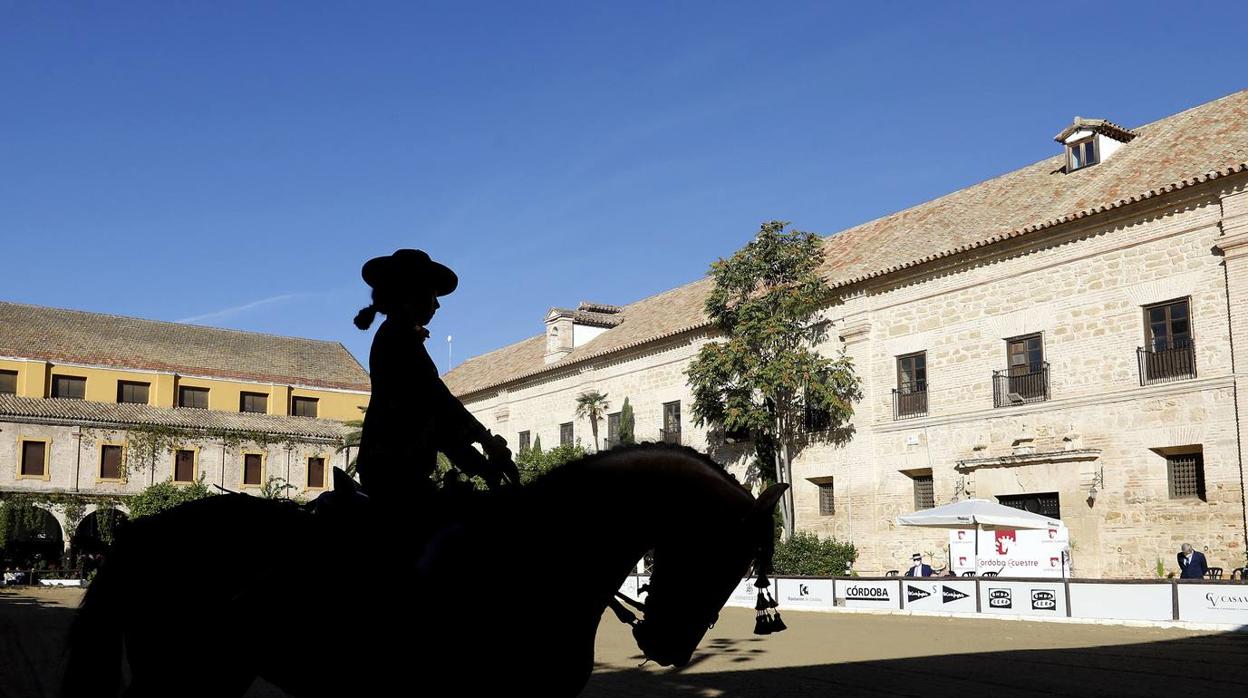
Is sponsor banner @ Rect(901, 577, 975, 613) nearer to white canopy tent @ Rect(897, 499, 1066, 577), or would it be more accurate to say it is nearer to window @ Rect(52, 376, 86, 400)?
white canopy tent @ Rect(897, 499, 1066, 577)

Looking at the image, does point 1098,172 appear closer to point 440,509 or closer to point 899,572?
point 899,572

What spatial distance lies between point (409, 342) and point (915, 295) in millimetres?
24529

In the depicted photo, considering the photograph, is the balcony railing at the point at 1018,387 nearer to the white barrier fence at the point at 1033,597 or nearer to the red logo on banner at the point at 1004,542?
the red logo on banner at the point at 1004,542

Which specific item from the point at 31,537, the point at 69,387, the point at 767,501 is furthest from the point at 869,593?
the point at 69,387

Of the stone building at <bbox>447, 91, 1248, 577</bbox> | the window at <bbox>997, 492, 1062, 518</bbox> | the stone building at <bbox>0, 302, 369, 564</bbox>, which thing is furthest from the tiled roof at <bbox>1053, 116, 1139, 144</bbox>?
the stone building at <bbox>0, 302, 369, 564</bbox>

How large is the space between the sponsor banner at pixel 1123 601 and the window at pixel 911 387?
9367mm

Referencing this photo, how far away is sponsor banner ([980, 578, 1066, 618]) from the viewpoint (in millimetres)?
18172

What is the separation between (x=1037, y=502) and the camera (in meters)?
24.0

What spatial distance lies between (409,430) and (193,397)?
2128 inches

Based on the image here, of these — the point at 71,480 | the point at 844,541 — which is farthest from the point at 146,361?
the point at 844,541

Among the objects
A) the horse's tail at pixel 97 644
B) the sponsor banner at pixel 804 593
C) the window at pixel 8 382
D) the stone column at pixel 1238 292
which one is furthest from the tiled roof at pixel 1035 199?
the window at pixel 8 382

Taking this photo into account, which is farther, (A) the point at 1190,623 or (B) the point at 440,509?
(A) the point at 1190,623

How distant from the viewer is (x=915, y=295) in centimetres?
2722

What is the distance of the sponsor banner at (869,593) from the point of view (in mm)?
21469
